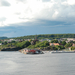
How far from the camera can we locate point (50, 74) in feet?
77.4

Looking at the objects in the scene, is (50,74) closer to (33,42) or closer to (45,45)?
(45,45)

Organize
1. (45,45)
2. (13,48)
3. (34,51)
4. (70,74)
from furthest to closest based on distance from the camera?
(13,48) < (45,45) < (34,51) < (70,74)

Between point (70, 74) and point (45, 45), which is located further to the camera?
point (45, 45)

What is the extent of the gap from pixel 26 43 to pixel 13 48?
10049mm

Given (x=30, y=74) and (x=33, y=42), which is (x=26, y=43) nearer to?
(x=33, y=42)

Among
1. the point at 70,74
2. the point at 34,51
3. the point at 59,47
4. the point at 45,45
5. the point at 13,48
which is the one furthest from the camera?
the point at 13,48

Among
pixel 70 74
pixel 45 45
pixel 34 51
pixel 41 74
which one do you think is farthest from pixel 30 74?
pixel 45 45

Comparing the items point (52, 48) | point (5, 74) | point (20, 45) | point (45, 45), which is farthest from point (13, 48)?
point (5, 74)

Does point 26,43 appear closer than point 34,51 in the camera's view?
No

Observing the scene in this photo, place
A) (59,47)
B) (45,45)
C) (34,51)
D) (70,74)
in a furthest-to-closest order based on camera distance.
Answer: (45,45) < (59,47) < (34,51) < (70,74)

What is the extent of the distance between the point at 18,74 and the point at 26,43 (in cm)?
12074

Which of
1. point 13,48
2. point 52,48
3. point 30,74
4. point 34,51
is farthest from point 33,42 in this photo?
point 30,74

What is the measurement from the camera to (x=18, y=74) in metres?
23.6

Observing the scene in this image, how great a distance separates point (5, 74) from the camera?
23578 mm
